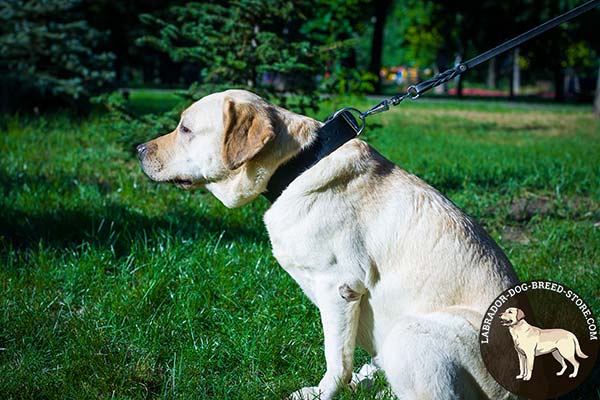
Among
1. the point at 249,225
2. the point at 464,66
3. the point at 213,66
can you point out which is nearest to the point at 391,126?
the point at 213,66

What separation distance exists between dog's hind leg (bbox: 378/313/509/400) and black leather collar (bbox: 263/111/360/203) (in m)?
0.93

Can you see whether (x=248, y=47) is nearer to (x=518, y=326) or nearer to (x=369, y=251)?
(x=369, y=251)

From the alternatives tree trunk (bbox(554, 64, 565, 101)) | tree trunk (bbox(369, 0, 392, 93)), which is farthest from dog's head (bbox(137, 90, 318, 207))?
tree trunk (bbox(554, 64, 565, 101))

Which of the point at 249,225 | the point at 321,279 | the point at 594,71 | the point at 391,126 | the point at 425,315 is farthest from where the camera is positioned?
the point at 594,71

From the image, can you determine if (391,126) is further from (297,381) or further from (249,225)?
(297,381)

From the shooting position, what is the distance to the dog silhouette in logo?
2688mm

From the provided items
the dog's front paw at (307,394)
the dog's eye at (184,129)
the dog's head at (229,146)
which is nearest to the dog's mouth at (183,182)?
the dog's head at (229,146)

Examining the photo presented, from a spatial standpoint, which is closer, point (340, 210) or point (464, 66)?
point (340, 210)

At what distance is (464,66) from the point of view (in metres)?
3.75

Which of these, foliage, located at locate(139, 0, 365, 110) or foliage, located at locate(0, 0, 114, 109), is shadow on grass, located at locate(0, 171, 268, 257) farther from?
foliage, located at locate(0, 0, 114, 109)

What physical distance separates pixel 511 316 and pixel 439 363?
1.34 feet

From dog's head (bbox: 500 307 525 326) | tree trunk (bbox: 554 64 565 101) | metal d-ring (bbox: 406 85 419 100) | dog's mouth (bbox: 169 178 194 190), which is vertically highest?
metal d-ring (bbox: 406 85 419 100)

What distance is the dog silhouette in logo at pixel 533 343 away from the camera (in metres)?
2.69

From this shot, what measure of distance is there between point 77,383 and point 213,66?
4170mm
